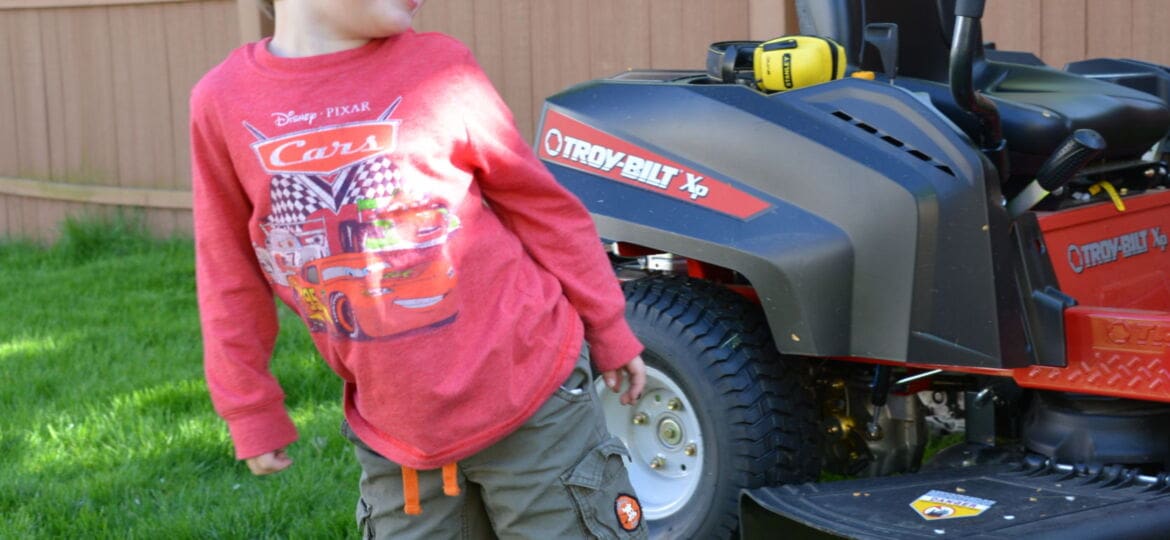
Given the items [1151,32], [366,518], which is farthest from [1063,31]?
[366,518]

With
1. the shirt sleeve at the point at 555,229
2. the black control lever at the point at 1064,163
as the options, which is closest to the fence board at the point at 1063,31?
the black control lever at the point at 1064,163

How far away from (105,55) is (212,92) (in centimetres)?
662

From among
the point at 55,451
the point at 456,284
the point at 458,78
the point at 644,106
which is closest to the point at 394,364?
the point at 456,284

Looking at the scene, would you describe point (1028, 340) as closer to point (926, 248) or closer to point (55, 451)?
point (926, 248)

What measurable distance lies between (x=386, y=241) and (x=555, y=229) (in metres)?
0.26

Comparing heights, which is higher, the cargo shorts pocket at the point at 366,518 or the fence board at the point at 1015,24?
the fence board at the point at 1015,24

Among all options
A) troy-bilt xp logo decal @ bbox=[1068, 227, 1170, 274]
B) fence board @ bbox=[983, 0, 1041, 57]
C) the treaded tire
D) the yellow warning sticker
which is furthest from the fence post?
the yellow warning sticker

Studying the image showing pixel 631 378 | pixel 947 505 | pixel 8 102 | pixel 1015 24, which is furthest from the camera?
pixel 8 102

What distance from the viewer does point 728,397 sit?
3059mm

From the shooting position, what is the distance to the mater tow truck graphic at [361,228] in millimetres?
1900

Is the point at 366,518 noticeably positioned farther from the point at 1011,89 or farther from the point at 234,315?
the point at 1011,89

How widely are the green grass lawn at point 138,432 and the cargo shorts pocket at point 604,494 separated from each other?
4.87ft

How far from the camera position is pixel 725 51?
3.34 m

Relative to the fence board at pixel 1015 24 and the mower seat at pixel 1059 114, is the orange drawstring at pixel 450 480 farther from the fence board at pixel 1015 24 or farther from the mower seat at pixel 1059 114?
the fence board at pixel 1015 24
